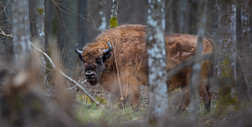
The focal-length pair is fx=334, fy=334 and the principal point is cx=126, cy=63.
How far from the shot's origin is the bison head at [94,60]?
877 cm

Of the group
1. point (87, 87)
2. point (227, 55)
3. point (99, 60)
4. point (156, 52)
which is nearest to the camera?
point (156, 52)

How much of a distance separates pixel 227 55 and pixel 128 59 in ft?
8.96

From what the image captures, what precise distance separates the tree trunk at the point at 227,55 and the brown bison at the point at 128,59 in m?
0.91

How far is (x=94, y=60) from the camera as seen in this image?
8891 mm

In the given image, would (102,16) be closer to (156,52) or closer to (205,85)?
(205,85)

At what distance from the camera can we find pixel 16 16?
5.96m

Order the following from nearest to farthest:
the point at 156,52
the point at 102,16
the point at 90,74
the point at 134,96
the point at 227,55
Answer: the point at 156,52 < the point at 227,55 < the point at 90,74 < the point at 134,96 < the point at 102,16

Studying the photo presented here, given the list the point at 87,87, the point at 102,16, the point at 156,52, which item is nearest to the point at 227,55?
the point at 156,52

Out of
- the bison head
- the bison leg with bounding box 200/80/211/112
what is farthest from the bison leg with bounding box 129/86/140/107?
the bison leg with bounding box 200/80/211/112

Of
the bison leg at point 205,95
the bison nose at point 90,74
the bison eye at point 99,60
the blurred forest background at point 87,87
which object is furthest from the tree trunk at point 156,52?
the bison eye at point 99,60

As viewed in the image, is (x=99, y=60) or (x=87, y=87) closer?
(x=99, y=60)

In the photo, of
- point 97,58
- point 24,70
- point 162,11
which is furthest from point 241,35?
point 24,70

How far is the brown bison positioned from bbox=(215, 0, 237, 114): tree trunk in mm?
911

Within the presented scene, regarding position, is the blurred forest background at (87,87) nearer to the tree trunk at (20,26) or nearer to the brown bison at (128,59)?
the tree trunk at (20,26)
